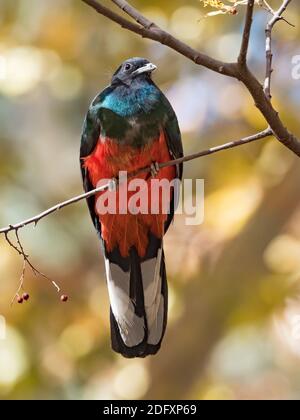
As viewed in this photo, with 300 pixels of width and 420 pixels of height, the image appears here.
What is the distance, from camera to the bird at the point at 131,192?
4809mm

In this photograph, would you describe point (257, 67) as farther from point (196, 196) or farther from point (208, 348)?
point (208, 348)

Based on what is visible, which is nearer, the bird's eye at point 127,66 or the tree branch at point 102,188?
the tree branch at point 102,188

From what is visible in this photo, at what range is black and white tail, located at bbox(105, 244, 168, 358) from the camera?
16.5ft

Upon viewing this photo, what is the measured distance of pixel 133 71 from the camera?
5211 mm

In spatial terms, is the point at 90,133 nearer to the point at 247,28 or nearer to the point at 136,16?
the point at 136,16

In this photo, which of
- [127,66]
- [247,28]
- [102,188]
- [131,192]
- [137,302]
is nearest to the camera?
[247,28]

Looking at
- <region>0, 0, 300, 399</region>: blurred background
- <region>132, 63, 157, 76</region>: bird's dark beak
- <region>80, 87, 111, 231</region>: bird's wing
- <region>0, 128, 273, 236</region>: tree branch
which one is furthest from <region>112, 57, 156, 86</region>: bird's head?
<region>0, 0, 300, 399</region>: blurred background

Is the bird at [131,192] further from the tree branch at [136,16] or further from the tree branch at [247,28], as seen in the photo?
the tree branch at [247,28]

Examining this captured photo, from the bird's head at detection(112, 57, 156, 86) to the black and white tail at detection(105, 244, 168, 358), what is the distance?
0.93 metres

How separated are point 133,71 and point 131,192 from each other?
779mm

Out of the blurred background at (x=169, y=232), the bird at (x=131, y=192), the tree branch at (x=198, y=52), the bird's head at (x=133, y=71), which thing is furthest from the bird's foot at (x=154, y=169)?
the blurred background at (x=169, y=232)

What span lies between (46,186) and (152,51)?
1.63m

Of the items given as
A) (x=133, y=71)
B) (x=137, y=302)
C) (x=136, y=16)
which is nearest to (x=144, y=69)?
(x=133, y=71)

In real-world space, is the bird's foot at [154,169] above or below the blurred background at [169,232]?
below
